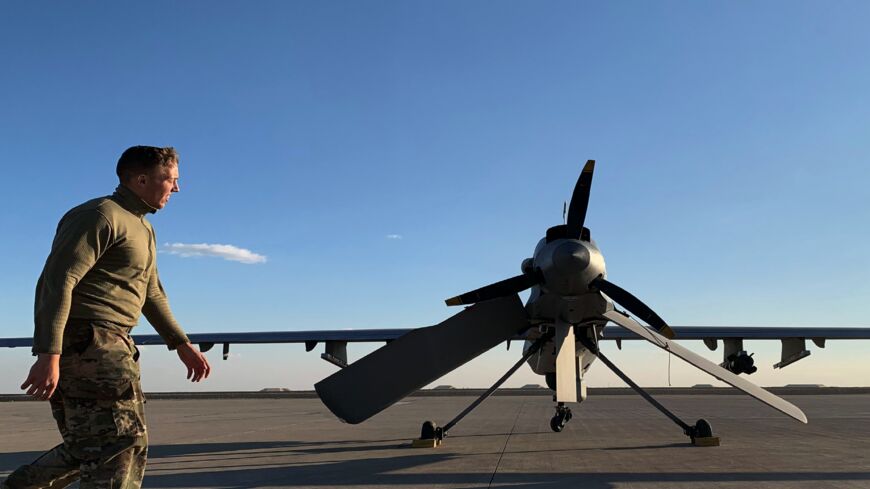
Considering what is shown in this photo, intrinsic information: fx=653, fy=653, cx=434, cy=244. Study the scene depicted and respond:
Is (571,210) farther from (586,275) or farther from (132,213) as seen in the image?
(132,213)

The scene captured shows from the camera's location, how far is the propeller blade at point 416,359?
9359 millimetres


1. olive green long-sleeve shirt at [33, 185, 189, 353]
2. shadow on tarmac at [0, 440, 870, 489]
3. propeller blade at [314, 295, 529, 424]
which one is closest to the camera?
olive green long-sleeve shirt at [33, 185, 189, 353]

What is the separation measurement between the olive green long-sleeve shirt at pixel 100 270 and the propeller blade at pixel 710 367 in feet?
26.6

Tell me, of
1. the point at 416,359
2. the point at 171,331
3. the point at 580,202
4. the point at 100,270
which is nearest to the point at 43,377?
the point at 100,270

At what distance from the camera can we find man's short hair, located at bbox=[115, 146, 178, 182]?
145 inches

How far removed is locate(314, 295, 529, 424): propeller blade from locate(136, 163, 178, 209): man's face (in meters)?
5.88

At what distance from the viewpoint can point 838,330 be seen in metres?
18.3

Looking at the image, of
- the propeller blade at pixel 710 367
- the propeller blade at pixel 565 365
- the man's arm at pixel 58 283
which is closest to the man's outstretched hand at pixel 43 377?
the man's arm at pixel 58 283

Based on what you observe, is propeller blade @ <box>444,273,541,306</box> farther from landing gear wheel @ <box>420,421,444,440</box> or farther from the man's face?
the man's face

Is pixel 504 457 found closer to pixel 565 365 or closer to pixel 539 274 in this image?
pixel 565 365

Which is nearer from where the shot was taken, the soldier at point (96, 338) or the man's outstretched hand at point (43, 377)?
the man's outstretched hand at point (43, 377)

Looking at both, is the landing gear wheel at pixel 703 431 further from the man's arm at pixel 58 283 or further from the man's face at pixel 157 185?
the man's arm at pixel 58 283

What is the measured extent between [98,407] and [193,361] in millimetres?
818

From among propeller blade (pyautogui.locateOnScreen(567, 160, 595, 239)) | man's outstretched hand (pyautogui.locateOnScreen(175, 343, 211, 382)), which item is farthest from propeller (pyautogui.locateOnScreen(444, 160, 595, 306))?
man's outstretched hand (pyautogui.locateOnScreen(175, 343, 211, 382))
